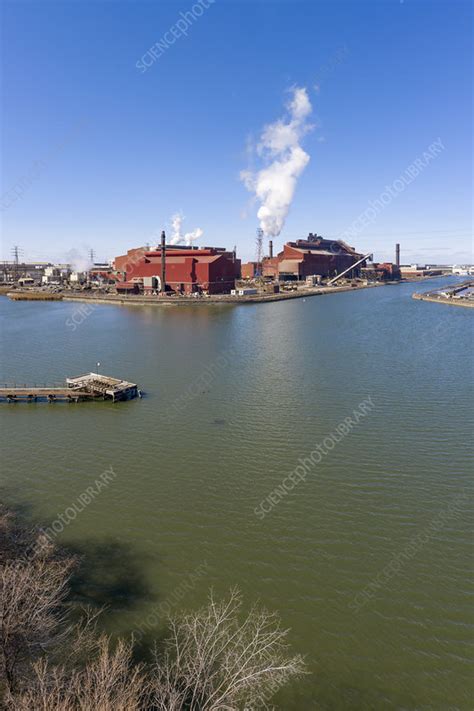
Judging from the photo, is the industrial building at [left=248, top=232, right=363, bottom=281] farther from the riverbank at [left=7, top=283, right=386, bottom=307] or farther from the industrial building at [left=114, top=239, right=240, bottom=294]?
the industrial building at [left=114, top=239, right=240, bottom=294]

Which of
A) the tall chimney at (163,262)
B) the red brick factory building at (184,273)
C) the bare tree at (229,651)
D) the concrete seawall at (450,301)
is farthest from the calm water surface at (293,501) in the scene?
the tall chimney at (163,262)

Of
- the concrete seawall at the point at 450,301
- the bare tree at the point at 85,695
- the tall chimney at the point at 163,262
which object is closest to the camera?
the bare tree at the point at 85,695

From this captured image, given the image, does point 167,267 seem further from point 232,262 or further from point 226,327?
point 226,327

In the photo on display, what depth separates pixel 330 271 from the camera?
397 feet

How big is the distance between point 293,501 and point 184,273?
225 ft

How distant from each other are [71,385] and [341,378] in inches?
605

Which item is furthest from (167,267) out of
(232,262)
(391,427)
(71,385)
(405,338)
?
(391,427)

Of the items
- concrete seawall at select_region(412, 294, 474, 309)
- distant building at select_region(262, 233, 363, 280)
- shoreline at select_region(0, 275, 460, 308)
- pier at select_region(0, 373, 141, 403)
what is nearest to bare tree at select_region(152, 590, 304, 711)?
pier at select_region(0, 373, 141, 403)

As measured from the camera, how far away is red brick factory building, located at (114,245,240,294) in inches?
3054

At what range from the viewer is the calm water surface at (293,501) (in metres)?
8.34

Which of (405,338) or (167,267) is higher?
(167,267)

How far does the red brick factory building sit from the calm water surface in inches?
1932

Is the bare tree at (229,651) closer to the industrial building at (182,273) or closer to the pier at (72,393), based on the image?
the pier at (72,393)

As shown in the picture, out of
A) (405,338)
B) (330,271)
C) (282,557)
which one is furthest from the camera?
(330,271)
